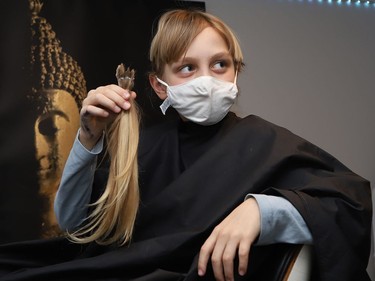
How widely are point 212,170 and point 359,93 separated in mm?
1512

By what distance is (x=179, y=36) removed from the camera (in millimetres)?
1180

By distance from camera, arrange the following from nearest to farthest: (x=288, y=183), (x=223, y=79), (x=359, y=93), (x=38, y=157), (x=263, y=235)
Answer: (x=263, y=235)
(x=288, y=183)
(x=223, y=79)
(x=38, y=157)
(x=359, y=93)

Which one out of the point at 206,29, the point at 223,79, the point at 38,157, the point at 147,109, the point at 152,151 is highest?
the point at 206,29

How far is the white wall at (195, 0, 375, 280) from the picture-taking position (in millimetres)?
2193

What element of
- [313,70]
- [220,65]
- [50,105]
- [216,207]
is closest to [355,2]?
[313,70]

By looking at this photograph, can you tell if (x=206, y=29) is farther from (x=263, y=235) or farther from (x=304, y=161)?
(x=263, y=235)

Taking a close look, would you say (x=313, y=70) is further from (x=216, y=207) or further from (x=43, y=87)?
(x=216, y=207)

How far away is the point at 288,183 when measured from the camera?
1.03 metres

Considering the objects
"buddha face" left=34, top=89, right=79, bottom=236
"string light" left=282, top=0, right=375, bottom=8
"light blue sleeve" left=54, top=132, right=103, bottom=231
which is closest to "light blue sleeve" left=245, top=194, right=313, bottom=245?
"light blue sleeve" left=54, top=132, right=103, bottom=231

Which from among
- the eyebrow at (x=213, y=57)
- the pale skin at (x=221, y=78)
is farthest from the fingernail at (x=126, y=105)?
the eyebrow at (x=213, y=57)

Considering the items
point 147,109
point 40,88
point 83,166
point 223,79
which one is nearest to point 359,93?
point 147,109

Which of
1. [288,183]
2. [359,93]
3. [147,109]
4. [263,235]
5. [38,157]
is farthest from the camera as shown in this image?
[359,93]

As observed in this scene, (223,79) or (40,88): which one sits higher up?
(223,79)

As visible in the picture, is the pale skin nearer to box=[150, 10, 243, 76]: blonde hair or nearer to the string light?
box=[150, 10, 243, 76]: blonde hair
